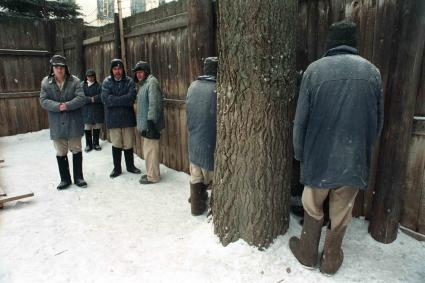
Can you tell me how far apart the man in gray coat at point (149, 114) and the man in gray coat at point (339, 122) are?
105 inches

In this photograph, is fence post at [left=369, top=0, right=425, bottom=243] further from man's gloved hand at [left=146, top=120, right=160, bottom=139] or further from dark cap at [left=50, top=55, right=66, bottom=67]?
dark cap at [left=50, top=55, right=66, bottom=67]

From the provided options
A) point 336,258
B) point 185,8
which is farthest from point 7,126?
point 336,258

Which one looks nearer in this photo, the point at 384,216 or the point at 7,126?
the point at 384,216

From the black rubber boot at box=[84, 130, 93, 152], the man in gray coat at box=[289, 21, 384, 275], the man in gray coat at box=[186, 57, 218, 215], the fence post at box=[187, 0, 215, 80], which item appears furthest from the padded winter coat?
the black rubber boot at box=[84, 130, 93, 152]

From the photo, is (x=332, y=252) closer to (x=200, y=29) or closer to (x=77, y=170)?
(x=200, y=29)

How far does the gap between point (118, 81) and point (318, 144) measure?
384cm

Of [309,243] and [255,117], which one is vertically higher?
[255,117]

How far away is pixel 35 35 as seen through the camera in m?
8.72

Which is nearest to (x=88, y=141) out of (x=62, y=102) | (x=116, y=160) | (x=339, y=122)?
(x=116, y=160)

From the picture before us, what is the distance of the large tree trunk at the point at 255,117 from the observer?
265cm

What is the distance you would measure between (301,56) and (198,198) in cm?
197

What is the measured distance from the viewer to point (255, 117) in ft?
8.99

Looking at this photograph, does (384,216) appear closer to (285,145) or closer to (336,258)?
(336,258)

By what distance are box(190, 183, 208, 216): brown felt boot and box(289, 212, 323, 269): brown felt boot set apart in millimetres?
1404
